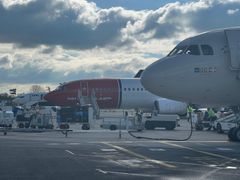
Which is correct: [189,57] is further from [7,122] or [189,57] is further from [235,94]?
[7,122]

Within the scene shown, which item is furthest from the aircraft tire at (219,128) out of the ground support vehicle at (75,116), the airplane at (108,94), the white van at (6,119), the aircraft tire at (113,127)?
A: the airplane at (108,94)

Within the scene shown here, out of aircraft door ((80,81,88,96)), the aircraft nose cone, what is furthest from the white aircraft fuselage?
the aircraft nose cone

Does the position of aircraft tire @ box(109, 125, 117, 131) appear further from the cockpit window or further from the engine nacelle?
the cockpit window

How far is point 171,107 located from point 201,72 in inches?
952

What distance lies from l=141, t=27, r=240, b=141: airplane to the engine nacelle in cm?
2295

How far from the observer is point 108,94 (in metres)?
48.8

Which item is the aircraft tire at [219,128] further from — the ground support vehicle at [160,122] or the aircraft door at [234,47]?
the aircraft door at [234,47]

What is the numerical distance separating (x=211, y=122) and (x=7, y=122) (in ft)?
47.7

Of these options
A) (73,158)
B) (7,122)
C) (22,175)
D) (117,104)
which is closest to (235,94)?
(73,158)

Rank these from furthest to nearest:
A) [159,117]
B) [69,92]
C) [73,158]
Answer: [69,92] < [159,117] < [73,158]

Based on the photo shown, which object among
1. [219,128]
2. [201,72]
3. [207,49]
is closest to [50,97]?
[219,128]

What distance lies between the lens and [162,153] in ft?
56.3

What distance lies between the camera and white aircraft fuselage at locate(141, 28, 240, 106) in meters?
20.2

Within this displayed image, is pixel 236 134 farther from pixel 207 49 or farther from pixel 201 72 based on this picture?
pixel 207 49
